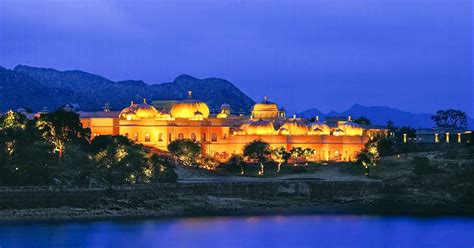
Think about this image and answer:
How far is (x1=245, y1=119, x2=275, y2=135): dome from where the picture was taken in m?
109

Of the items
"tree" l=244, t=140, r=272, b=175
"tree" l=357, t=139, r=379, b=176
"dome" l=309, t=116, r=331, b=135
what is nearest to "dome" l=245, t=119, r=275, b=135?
"dome" l=309, t=116, r=331, b=135

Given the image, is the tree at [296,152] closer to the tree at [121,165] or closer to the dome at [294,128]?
the dome at [294,128]

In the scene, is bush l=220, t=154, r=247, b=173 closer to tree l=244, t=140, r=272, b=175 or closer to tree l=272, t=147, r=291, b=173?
tree l=244, t=140, r=272, b=175

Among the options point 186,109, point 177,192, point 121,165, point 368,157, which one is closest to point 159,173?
point 121,165

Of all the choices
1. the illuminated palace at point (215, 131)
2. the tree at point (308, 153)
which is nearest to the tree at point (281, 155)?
the tree at point (308, 153)

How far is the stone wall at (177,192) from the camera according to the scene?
68938 mm

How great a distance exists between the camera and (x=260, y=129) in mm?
109375

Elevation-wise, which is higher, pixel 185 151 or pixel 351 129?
pixel 351 129

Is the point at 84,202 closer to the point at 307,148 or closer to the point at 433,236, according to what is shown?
the point at 433,236

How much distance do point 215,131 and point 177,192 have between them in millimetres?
33183

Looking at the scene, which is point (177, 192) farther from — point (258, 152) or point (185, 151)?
point (258, 152)

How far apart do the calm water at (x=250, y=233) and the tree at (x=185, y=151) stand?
25.1 meters

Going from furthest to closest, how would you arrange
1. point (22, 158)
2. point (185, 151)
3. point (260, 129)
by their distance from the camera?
point (260, 129) → point (185, 151) → point (22, 158)

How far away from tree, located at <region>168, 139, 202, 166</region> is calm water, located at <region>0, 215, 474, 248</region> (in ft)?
82.4
